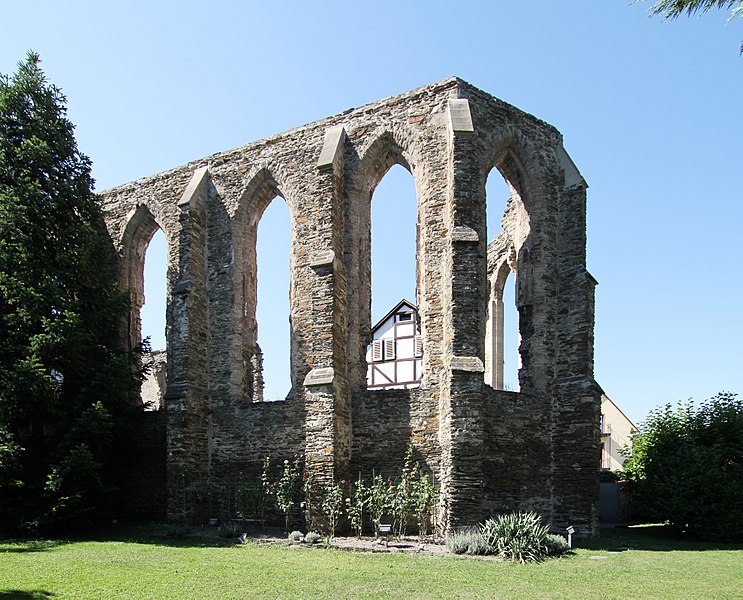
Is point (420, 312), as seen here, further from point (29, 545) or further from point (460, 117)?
point (29, 545)

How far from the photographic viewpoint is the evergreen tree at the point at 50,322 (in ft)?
44.9

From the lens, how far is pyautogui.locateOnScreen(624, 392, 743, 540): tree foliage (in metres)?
Answer: 14.5

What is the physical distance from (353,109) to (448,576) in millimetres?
10548

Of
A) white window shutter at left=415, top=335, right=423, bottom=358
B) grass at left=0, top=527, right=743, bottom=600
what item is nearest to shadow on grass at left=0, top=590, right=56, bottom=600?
grass at left=0, top=527, right=743, bottom=600

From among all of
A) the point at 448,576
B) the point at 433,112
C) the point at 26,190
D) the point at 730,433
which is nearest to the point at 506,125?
the point at 433,112

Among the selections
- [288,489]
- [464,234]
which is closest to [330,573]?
[288,489]

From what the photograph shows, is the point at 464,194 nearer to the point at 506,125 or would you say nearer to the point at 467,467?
the point at 506,125

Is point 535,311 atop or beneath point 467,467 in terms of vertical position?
atop

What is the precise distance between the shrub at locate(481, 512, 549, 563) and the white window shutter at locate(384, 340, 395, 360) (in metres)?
13.3

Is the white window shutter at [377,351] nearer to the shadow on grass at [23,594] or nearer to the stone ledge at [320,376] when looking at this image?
the stone ledge at [320,376]

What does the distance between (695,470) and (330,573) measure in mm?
9417

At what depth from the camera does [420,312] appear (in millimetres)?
14289

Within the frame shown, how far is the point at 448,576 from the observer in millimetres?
9336

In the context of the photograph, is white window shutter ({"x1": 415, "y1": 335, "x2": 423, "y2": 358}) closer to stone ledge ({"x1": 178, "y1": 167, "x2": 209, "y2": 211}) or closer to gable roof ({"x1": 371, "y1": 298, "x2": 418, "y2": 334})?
gable roof ({"x1": 371, "y1": 298, "x2": 418, "y2": 334})
